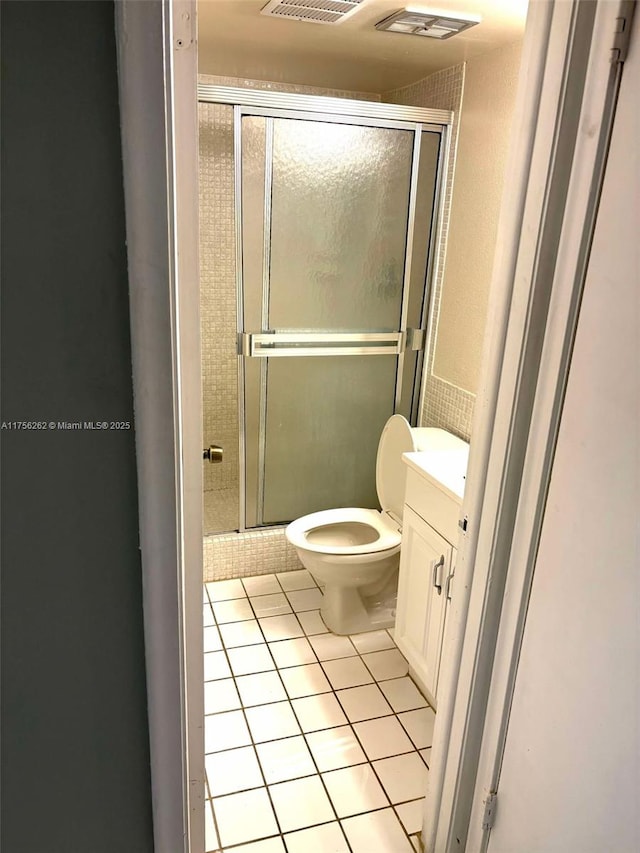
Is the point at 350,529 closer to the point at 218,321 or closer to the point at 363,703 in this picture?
the point at 363,703

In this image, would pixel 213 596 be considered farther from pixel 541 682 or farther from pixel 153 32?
pixel 153 32

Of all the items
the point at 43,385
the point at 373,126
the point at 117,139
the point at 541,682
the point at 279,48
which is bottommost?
the point at 541,682

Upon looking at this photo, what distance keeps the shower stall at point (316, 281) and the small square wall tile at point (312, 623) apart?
17.6 inches

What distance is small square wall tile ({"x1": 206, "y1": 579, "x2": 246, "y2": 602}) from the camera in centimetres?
264

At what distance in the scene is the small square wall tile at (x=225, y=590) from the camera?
2.64 m

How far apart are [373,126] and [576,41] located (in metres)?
1.47

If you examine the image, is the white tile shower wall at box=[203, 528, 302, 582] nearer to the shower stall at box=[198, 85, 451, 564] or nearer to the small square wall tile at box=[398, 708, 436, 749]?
the shower stall at box=[198, 85, 451, 564]

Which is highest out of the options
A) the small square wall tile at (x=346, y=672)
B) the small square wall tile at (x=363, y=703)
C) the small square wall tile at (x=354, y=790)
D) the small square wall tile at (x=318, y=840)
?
the small square wall tile at (x=346, y=672)

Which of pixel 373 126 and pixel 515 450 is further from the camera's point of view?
pixel 373 126

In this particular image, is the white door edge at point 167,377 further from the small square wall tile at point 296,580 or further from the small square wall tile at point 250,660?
the small square wall tile at point 296,580

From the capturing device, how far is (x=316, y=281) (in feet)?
8.15

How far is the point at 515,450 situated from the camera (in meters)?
1.22

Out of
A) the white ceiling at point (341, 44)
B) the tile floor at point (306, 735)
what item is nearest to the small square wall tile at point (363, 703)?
the tile floor at point (306, 735)

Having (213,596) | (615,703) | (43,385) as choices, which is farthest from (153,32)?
(213,596)
